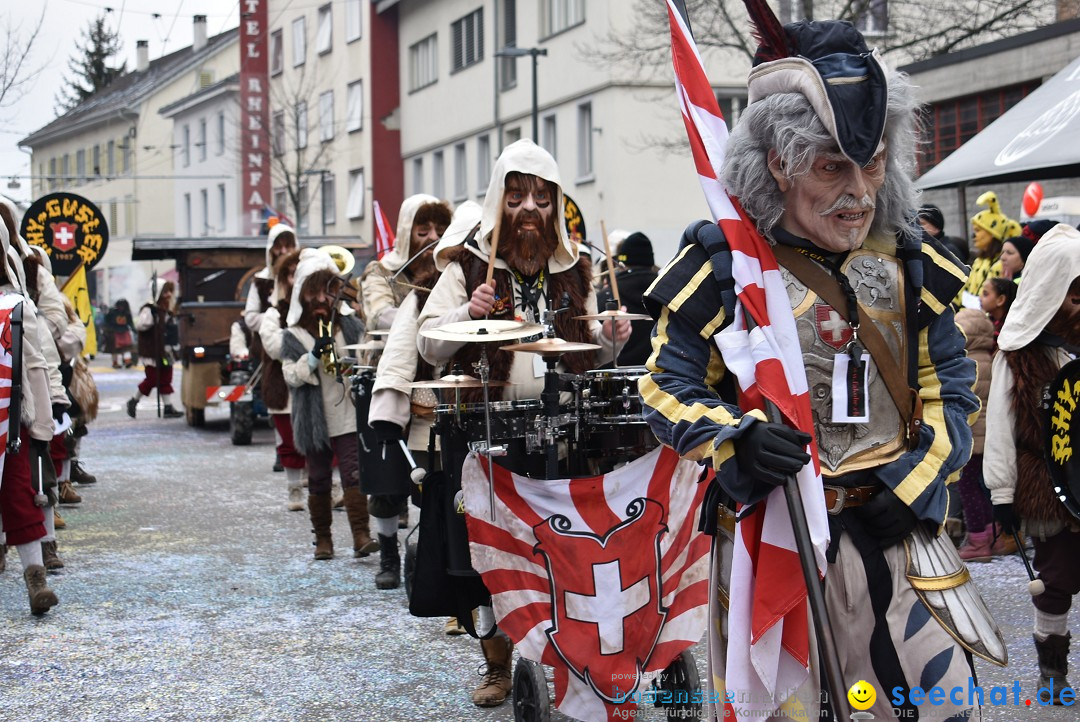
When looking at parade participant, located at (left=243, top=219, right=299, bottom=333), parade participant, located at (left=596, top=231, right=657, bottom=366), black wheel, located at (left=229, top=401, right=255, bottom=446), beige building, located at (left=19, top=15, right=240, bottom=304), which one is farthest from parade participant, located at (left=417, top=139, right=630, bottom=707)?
beige building, located at (left=19, top=15, right=240, bottom=304)

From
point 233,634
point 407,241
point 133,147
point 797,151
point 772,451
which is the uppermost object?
point 133,147

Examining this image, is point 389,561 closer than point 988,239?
Yes

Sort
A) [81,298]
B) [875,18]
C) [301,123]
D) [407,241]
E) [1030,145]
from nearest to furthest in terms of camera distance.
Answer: [407,241], [1030,145], [81,298], [875,18], [301,123]

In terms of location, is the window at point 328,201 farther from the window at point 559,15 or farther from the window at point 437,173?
the window at point 559,15

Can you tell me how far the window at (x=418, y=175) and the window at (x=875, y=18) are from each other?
14138 millimetres

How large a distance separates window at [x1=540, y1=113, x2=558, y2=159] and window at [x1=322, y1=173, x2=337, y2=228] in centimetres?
1271

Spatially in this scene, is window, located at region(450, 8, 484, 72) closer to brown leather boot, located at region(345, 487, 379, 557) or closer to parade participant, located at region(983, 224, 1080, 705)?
brown leather boot, located at region(345, 487, 379, 557)

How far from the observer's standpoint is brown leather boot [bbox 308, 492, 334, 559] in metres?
8.47

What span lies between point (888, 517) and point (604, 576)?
1.67 m

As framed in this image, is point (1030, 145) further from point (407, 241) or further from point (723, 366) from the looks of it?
point (723, 366)

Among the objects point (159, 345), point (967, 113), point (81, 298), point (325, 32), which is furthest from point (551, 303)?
point (325, 32)

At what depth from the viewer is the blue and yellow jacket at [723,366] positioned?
3088 mm

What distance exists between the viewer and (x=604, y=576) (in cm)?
461

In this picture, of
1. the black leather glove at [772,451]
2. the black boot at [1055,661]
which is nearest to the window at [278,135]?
the black boot at [1055,661]
